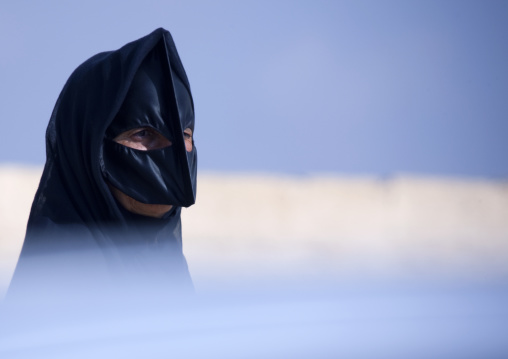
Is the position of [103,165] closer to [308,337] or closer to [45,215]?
[45,215]

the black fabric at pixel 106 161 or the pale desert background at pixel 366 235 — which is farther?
the black fabric at pixel 106 161

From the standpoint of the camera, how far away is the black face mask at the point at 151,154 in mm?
2592

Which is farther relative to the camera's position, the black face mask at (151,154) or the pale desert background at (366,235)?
the black face mask at (151,154)

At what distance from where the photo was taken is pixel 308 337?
1060 mm

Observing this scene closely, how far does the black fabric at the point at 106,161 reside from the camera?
252 centimetres

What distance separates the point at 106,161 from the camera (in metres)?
2.62

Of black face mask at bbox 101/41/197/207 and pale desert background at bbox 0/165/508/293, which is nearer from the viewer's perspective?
pale desert background at bbox 0/165/508/293

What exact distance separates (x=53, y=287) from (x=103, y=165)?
4.67ft

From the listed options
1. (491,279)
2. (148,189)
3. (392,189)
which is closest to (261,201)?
(392,189)

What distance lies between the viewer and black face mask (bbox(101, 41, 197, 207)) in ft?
8.50

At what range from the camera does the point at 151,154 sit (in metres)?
2.63

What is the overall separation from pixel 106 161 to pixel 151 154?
145 millimetres

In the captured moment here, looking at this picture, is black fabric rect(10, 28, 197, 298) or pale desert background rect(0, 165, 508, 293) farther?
black fabric rect(10, 28, 197, 298)

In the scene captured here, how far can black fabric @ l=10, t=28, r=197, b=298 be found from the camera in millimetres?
2516
